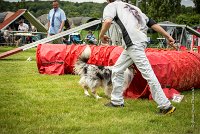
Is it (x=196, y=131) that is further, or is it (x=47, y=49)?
(x=47, y=49)

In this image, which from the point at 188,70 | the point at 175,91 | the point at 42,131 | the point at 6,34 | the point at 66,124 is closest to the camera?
the point at 42,131

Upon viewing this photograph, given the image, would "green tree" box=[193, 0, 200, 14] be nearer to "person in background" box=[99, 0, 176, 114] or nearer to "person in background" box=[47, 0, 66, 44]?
"person in background" box=[47, 0, 66, 44]

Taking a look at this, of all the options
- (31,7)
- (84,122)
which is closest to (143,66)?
(84,122)

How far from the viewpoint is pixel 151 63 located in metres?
7.18

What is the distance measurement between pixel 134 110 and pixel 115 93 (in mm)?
487

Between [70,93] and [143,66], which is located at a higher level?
[143,66]

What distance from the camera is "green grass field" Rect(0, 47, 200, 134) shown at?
4.74 metres

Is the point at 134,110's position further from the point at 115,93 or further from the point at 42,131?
the point at 42,131

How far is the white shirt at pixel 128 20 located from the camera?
5891mm

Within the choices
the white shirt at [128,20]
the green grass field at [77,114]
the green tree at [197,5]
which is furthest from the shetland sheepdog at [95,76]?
the green tree at [197,5]

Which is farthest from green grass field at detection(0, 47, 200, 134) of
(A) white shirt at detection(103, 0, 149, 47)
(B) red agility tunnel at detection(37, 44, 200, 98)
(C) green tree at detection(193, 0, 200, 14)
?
(C) green tree at detection(193, 0, 200, 14)

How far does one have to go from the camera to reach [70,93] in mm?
7461

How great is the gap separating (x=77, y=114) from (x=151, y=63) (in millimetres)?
2162

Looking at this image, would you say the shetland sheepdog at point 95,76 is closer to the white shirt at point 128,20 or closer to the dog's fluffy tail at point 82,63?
the dog's fluffy tail at point 82,63
